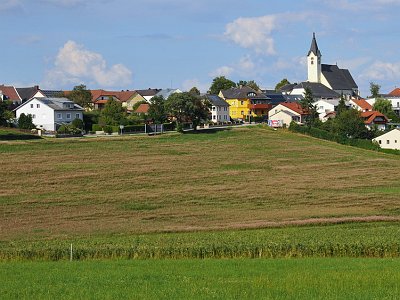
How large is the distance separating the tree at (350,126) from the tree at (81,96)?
2200 inches

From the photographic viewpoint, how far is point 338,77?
18812 centimetres

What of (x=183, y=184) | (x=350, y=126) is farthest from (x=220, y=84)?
(x=183, y=184)

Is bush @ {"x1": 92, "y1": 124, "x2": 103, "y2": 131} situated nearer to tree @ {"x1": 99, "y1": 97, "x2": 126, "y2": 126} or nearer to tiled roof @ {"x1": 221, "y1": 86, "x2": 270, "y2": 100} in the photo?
tree @ {"x1": 99, "y1": 97, "x2": 126, "y2": 126}

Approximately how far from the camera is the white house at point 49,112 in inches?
4235

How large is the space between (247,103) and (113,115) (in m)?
46.3

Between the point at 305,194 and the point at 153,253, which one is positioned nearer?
the point at 153,253

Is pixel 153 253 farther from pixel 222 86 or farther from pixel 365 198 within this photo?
pixel 222 86

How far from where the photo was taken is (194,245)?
33500 millimetres

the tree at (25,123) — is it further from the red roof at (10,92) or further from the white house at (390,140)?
the white house at (390,140)

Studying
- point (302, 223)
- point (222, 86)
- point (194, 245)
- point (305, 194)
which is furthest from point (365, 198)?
point (222, 86)

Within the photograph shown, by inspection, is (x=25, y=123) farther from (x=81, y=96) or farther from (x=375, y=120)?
(x=375, y=120)

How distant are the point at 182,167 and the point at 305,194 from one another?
17.8m

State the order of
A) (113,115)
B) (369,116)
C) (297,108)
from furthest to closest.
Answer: (297,108), (369,116), (113,115)

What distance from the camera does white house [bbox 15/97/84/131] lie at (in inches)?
4235
